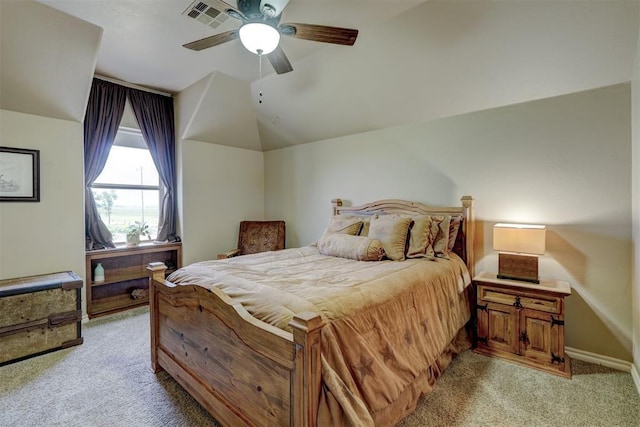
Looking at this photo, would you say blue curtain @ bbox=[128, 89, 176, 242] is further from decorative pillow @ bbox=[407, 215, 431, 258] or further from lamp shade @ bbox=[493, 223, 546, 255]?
lamp shade @ bbox=[493, 223, 546, 255]

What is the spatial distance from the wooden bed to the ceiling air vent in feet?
6.48

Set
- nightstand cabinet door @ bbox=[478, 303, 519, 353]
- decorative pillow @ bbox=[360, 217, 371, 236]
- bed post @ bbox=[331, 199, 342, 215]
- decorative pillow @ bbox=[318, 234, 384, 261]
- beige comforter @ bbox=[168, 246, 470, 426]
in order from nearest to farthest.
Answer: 1. beige comforter @ bbox=[168, 246, 470, 426]
2. nightstand cabinet door @ bbox=[478, 303, 519, 353]
3. decorative pillow @ bbox=[318, 234, 384, 261]
4. decorative pillow @ bbox=[360, 217, 371, 236]
5. bed post @ bbox=[331, 199, 342, 215]

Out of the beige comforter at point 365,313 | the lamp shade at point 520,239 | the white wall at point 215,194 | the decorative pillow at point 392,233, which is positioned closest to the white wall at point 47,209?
the white wall at point 215,194

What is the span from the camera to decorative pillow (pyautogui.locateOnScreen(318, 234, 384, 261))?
8.88ft

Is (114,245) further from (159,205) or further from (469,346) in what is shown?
(469,346)

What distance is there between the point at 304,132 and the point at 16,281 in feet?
11.6

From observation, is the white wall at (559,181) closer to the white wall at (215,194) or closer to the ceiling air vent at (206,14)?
the ceiling air vent at (206,14)

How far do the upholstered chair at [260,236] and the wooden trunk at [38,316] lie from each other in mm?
2048

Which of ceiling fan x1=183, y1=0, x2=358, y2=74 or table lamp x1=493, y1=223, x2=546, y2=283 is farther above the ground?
ceiling fan x1=183, y1=0, x2=358, y2=74

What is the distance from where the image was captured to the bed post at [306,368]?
115 cm

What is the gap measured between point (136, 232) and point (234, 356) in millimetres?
2951

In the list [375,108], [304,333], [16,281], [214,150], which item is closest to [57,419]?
[16,281]

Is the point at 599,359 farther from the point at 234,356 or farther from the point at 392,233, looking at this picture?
the point at 234,356

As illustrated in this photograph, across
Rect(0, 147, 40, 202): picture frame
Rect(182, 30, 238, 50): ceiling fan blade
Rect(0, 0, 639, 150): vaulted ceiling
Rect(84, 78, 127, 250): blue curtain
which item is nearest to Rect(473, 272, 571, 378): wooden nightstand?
Rect(0, 0, 639, 150): vaulted ceiling
